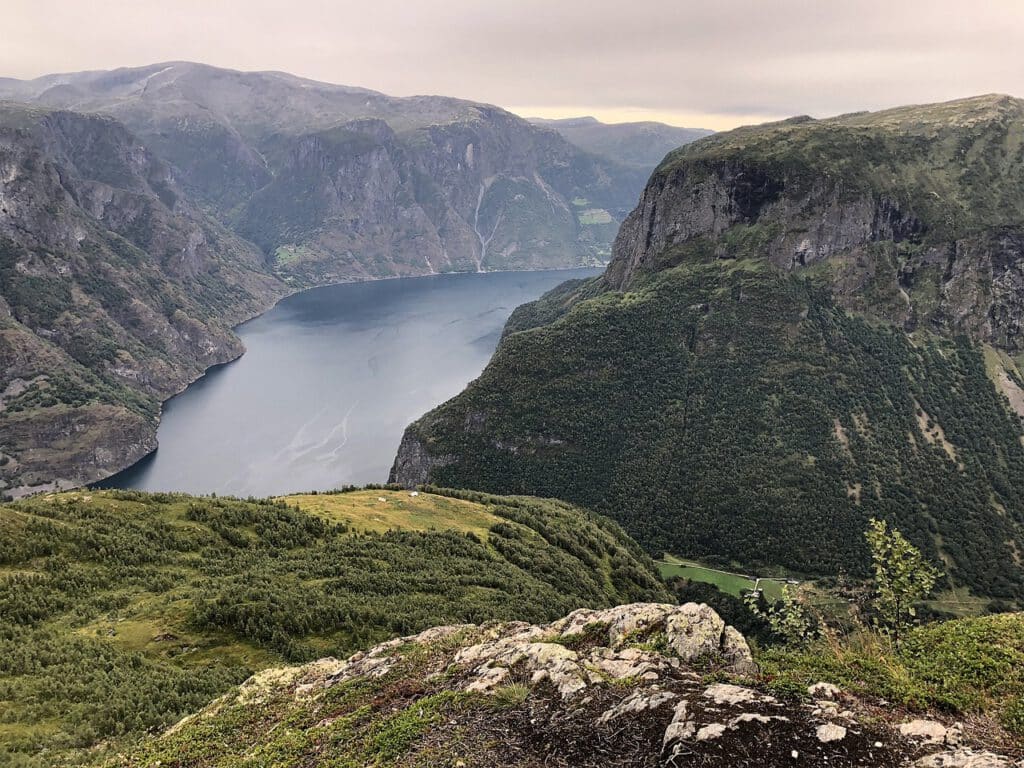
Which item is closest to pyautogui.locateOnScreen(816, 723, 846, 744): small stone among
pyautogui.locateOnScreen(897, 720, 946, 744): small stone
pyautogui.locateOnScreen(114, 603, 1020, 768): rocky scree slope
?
pyautogui.locateOnScreen(114, 603, 1020, 768): rocky scree slope

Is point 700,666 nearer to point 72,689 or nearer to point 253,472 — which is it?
point 72,689

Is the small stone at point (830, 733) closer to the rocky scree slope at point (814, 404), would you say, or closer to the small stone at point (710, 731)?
the small stone at point (710, 731)

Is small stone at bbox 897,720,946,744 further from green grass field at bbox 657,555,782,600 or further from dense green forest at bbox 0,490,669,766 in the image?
green grass field at bbox 657,555,782,600

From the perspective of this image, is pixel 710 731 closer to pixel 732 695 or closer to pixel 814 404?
pixel 732 695

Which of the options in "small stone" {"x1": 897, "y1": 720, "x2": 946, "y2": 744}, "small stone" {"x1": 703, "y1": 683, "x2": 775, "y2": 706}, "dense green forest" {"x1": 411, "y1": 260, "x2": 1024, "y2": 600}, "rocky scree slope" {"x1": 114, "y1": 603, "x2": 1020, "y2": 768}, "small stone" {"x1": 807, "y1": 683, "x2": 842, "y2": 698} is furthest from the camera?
"dense green forest" {"x1": 411, "y1": 260, "x2": 1024, "y2": 600}

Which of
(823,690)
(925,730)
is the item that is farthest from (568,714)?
(925,730)
